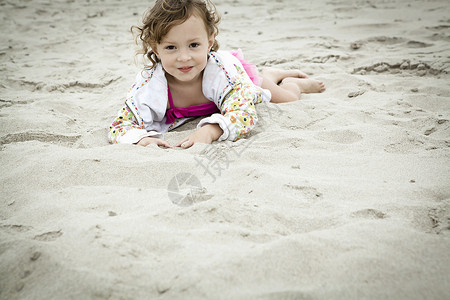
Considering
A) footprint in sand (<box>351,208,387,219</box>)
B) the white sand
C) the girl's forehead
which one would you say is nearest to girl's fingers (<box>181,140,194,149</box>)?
the white sand

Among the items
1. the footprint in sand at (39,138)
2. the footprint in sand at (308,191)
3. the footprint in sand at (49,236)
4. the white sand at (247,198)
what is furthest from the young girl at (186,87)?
the footprint in sand at (49,236)

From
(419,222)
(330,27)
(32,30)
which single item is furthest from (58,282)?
(32,30)

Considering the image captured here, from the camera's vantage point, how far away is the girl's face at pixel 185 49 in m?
2.24

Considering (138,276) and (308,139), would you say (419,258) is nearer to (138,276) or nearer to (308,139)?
(138,276)

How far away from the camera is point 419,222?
50.6 inches

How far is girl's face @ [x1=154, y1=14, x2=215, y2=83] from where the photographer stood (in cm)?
224

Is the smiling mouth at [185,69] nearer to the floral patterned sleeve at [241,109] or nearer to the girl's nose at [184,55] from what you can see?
the girl's nose at [184,55]

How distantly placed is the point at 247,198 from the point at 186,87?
1377 mm

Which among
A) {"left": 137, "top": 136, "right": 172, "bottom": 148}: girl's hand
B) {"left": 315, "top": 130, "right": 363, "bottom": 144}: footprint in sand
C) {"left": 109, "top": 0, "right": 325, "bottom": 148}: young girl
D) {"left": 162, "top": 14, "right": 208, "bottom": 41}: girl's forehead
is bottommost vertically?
{"left": 315, "top": 130, "right": 363, "bottom": 144}: footprint in sand

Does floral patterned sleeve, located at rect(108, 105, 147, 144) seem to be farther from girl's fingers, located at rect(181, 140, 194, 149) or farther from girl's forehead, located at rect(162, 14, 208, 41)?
girl's forehead, located at rect(162, 14, 208, 41)

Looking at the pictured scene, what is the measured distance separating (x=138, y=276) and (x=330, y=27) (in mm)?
5013

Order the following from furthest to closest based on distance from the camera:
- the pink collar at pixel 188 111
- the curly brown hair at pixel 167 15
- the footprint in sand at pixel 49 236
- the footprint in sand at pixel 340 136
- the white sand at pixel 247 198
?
the pink collar at pixel 188 111
the curly brown hair at pixel 167 15
the footprint in sand at pixel 340 136
the footprint in sand at pixel 49 236
the white sand at pixel 247 198

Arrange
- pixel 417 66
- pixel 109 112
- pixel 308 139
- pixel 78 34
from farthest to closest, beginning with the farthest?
pixel 78 34, pixel 417 66, pixel 109 112, pixel 308 139

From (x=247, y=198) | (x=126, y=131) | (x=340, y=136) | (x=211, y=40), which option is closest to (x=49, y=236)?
(x=247, y=198)
